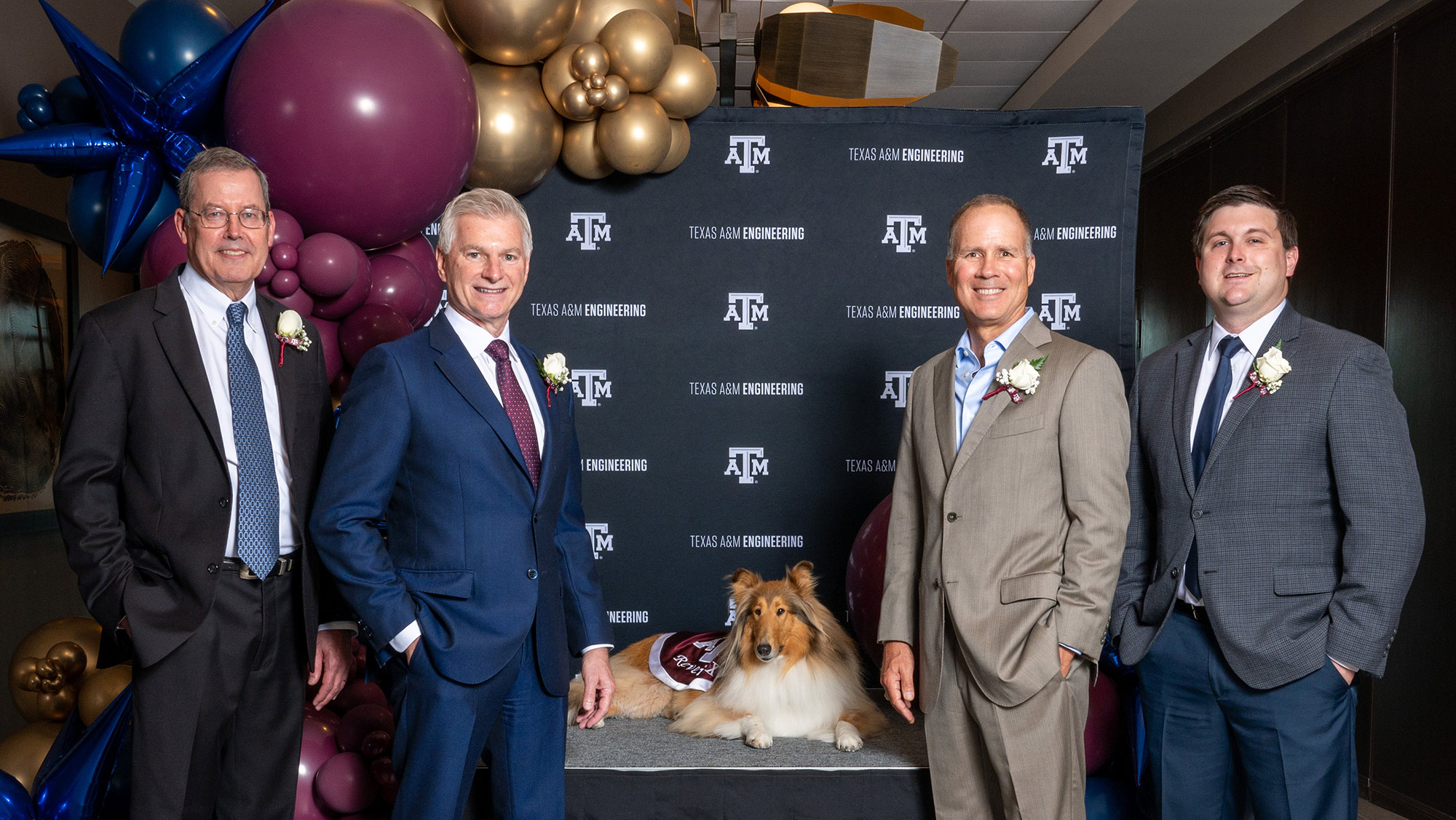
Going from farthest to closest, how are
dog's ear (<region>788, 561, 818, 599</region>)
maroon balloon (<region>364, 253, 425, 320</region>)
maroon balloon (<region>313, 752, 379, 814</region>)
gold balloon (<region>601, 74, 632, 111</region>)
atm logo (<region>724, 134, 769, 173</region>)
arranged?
atm logo (<region>724, 134, 769, 173</region>) < gold balloon (<region>601, 74, 632, 111</region>) < dog's ear (<region>788, 561, 818, 599</region>) < maroon balloon (<region>364, 253, 425, 320</region>) < maroon balloon (<region>313, 752, 379, 814</region>)

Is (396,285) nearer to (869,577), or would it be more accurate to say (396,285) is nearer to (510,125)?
(510,125)

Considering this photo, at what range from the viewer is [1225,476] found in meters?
1.96

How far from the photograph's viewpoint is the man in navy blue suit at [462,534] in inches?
66.3

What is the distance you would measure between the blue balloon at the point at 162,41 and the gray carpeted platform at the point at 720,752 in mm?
2274

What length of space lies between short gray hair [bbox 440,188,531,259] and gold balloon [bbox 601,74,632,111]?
128 cm

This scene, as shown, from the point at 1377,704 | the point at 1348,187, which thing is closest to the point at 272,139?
the point at 1348,187

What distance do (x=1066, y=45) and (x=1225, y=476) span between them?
468 cm

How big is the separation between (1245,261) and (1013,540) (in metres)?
0.82

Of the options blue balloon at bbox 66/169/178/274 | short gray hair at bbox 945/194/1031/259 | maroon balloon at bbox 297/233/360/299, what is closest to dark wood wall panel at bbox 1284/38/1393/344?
short gray hair at bbox 945/194/1031/259

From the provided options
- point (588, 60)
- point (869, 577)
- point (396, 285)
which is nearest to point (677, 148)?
point (588, 60)

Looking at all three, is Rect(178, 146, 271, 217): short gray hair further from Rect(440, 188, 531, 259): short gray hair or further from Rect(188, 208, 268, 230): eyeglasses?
Rect(440, 188, 531, 259): short gray hair

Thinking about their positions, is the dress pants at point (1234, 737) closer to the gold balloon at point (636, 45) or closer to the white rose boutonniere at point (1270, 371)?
the white rose boutonniere at point (1270, 371)

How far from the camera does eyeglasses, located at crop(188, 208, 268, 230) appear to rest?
6.04 ft

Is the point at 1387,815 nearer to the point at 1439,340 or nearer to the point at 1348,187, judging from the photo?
the point at 1439,340
